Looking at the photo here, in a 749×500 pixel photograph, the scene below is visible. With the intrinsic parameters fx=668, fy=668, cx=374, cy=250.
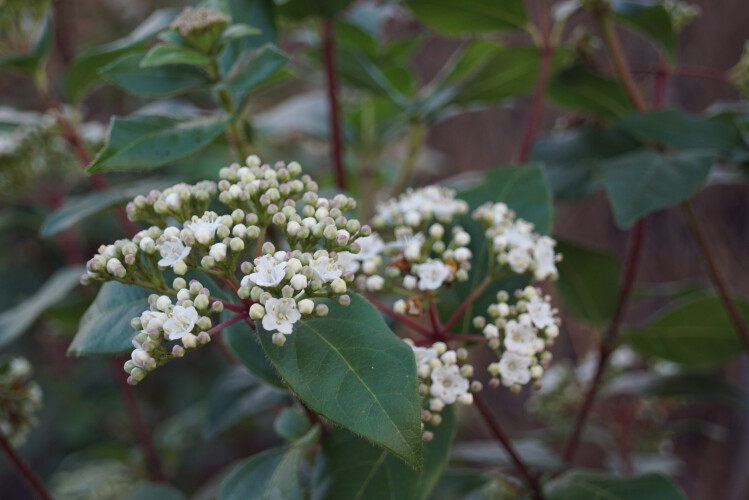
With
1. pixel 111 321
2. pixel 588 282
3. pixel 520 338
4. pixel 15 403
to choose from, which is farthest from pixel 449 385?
pixel 15 403

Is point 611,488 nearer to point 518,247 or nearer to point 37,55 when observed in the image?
point 518,247

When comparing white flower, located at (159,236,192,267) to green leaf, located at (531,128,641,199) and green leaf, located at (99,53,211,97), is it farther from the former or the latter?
green leaf, located at (531,128,641,199)

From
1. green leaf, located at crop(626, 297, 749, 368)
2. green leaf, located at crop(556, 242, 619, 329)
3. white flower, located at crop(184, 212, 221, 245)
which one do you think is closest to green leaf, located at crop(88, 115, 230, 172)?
white flower, located at crop(184, 212, 221, 245)

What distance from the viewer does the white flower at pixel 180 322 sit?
0.76 meters

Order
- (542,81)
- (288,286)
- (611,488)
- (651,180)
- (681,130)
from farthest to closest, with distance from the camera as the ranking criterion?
(542,81) < (681,130) < (651,180) < (611,488) < (288,286)

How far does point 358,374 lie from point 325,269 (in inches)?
5.1

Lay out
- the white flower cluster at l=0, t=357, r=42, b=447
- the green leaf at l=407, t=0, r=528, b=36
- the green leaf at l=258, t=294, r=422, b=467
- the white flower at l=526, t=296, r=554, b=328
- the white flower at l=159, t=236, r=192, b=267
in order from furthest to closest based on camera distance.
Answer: the green leaf at l=407, t=0, r=528, b=36 < the white flower cluster at l=0, t=357, r=42, b=447 < the white flower at l=526, t=296, r=554, b=328 < the white flower at l=159, t=236, r=192, b=267 < the green leaf at l=258, t=294, r=422, b=467

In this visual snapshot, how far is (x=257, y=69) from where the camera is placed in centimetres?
106

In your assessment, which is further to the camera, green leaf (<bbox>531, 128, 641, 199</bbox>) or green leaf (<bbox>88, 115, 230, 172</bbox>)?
green leaf (<bbox>531, 128, 641, 199</bbox>)

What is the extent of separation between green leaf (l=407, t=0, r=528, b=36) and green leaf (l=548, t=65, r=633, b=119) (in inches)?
6.3

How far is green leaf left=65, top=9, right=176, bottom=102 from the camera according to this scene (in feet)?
3.92

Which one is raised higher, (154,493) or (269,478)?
(269,478)

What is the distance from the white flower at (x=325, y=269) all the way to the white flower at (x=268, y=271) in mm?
37

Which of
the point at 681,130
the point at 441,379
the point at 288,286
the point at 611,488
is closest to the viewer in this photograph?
the point at 288,286
